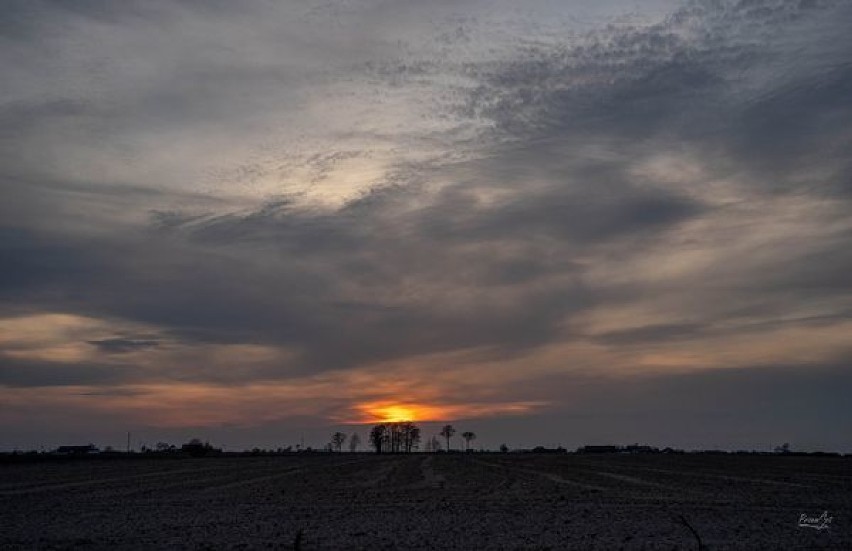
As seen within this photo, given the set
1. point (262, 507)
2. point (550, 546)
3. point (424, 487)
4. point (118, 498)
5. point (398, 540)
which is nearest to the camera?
point (550, 546)

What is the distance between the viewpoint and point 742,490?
51.9 m

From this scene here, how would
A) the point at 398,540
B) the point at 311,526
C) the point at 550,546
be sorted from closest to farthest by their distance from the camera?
the point at 550,546
the point at 398,540
the point at 311,526

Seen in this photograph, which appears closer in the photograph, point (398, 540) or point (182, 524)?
point (398, 540)

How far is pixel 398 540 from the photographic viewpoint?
1059 inches

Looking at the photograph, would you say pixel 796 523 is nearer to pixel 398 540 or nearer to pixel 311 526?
pixel 398 540

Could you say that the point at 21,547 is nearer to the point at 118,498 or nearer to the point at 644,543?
the point at 644,543

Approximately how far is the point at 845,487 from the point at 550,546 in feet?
135

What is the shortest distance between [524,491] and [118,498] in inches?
947


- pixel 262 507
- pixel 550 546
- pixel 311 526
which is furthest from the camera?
→ pixel 262 507

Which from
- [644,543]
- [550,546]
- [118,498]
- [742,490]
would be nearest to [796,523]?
[644,543]

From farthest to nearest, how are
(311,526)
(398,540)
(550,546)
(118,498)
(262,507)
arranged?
(118,498) → (262,507) → (311,526) → (398,540) → (550,546)

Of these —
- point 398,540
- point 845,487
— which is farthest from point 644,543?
point 845,487

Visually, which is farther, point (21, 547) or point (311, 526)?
point (311, 526)

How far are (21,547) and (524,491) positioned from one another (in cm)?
3090
